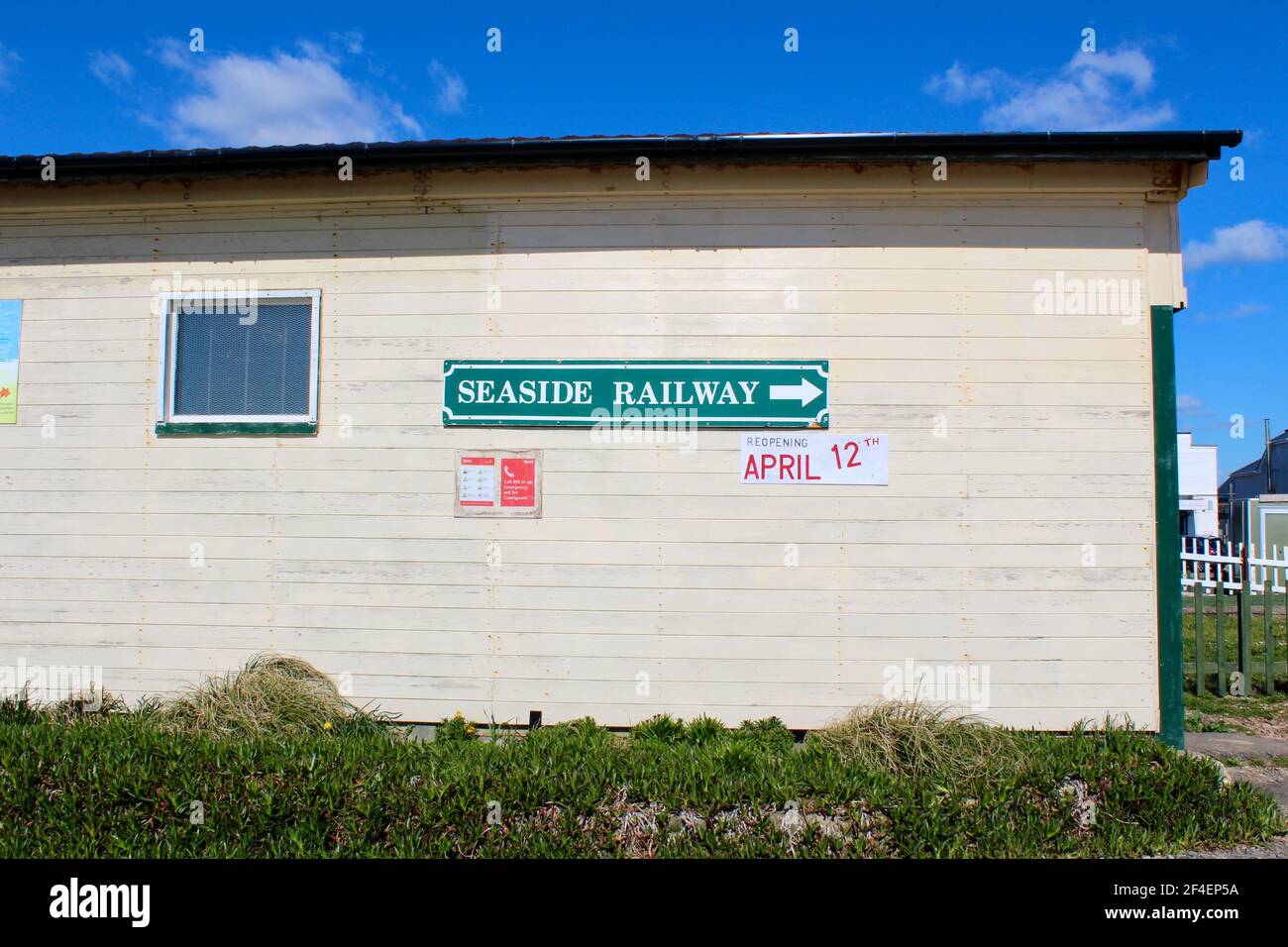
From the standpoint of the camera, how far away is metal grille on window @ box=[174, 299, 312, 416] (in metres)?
6.04

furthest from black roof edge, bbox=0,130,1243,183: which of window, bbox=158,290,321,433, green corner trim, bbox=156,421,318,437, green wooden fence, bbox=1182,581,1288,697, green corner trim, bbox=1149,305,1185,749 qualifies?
green wooden fence, bbox=1182,581,1288,697

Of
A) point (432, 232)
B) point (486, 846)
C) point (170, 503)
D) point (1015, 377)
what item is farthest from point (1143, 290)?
point (170, 503)

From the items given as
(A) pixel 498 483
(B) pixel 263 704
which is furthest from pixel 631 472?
(B) pixel 263 704

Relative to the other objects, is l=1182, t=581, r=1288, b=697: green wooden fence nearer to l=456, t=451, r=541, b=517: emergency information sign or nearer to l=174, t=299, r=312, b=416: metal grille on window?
l=456, t=451, r=541, b=517: emergency information sign

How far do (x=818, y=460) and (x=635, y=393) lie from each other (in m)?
1.33

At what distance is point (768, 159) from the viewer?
5.62 metres

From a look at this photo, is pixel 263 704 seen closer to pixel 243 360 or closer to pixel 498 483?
pixel 498 483

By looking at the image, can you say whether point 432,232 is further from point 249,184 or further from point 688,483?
point 688,483

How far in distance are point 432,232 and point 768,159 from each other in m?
2.41

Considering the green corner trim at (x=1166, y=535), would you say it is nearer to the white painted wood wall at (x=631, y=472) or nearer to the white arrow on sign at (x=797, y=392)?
the white painted wood wall at (x=631, y=472)

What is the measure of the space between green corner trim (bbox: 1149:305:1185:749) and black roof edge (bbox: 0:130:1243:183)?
3.65 ft

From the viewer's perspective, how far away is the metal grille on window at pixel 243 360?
6039 millimetres

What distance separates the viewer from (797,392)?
5.72 metres

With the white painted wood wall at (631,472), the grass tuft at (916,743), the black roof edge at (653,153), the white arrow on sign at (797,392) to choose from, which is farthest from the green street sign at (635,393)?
the grass tuft at (916,743)
